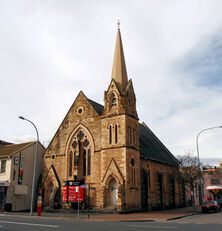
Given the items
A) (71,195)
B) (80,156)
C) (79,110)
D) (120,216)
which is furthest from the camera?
(79,110)

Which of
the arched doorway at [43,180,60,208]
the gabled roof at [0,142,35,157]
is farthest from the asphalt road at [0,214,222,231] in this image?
the gabled roof at [0,142,35,157]

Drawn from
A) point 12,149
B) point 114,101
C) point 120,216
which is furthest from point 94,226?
point 12,149

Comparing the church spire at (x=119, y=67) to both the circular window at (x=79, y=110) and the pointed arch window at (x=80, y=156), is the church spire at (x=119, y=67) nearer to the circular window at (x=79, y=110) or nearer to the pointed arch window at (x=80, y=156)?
the circular window at (x=79, y=110)

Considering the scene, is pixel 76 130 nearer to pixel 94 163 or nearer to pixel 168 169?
pixel 94 163

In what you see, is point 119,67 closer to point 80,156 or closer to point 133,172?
point 80,156

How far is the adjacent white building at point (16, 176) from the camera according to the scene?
3738 centimetres

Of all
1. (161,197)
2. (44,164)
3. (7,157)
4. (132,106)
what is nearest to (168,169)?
(161,197)

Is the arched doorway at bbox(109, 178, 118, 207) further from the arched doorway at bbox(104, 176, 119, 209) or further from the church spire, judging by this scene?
the church spire

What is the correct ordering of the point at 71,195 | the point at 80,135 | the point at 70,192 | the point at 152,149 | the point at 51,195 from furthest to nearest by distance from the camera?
1. the point at 152,149
2. the point at 51,195
3. the point at 80,135
4. the point at 70,192
5. the point at 71,195

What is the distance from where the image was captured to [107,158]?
34.3 metres

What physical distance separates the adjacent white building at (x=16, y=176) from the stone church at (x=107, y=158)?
2382 millimetres

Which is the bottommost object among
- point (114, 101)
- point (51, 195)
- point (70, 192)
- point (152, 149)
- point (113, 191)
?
point (51, 195)

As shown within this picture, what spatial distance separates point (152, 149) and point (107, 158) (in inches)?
504

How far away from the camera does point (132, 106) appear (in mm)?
37406
